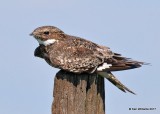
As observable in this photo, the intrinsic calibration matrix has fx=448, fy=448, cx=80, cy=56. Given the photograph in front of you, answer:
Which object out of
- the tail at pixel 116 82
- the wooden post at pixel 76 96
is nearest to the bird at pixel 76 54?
the tail at pixel 116 82

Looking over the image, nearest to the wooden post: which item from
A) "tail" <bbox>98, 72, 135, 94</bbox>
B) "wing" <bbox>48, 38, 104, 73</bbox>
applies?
"wing" <bbox>48, 38, 104, 73</bbox>

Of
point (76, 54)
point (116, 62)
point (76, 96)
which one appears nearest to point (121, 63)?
point (116, 62)

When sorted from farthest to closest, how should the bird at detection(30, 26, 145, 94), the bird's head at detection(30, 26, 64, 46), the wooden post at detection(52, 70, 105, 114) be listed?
the bird's head at detection(30, 26, 64, 46) < the bird at detection(30, 26, 145, 94) < the wooden post at detection(52, 70, 105, 114)

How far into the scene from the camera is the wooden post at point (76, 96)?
5875 mm

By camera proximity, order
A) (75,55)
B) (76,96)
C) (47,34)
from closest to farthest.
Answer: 1. (76,96)
2. (75,55)
3. (47,34)

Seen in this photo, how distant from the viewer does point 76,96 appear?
5.91 metres

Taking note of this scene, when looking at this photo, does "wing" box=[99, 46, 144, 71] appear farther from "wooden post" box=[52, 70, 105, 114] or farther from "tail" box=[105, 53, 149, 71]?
"wooden post" box=[52, 70, 105, 114]

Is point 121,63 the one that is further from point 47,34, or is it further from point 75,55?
point 47,34

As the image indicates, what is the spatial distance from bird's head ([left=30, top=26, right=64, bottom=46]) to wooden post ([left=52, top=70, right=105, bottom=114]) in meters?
1.60

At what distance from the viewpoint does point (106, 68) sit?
25.0ft

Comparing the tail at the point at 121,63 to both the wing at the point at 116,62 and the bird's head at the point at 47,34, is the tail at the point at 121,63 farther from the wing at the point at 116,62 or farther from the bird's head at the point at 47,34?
the bird's head at the point at 47,34

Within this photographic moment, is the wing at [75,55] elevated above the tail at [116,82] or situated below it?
above

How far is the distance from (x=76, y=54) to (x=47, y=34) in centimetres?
68

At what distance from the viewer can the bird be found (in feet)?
25.1
